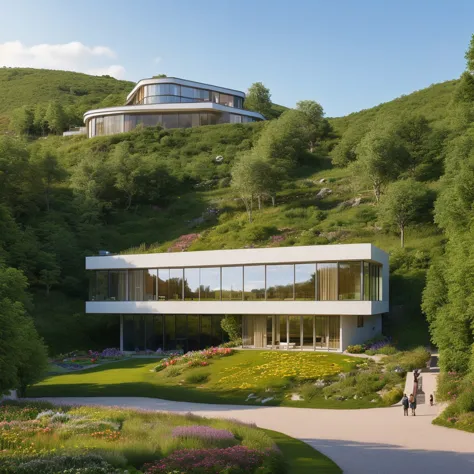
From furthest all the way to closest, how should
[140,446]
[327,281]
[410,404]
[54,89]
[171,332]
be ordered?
1. [54,89]
2. [171,332]
3. [327,281]
4. [410,404]
5. [140,446]

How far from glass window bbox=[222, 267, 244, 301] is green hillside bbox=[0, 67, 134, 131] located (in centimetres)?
8704

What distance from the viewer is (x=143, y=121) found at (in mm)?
A: 100500

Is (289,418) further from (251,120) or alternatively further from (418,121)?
(251,120)

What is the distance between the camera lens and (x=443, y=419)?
2358 cm

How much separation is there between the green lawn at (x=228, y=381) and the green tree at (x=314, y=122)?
5921cm

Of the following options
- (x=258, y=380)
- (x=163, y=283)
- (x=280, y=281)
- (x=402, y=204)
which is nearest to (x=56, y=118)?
(x=163, y=283)

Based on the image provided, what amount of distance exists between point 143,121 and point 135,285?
5710 cm

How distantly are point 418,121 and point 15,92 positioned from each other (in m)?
114

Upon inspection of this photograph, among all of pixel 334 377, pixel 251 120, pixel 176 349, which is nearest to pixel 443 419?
pixel 334 377

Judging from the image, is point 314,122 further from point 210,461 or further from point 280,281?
point 210,461

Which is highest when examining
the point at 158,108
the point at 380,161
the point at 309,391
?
the point at 158,108

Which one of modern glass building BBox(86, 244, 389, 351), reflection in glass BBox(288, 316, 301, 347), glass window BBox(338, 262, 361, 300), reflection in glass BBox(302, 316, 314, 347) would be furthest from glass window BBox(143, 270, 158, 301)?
glass window BBox(338, 262, 361, 300)

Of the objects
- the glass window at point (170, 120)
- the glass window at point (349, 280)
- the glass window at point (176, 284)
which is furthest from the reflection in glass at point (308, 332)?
the glass window at point (170, 120)

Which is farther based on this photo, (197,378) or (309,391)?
(197,378)
